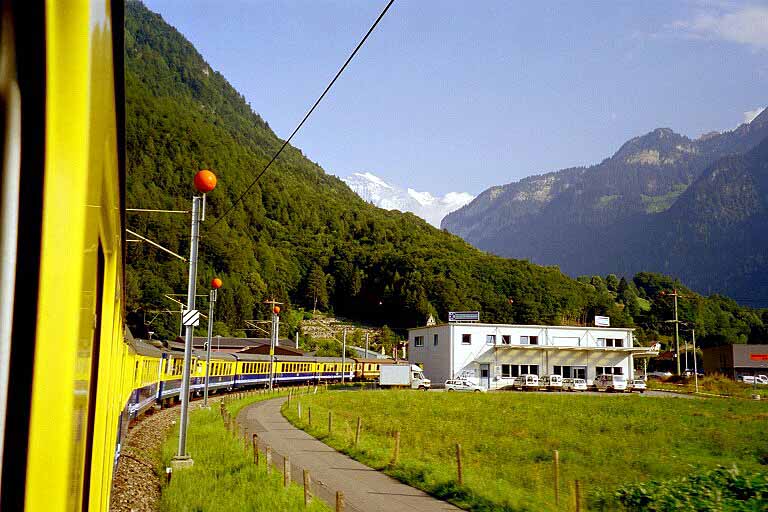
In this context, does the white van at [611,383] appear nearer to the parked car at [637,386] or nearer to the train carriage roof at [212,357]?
the parked car at [637,386]

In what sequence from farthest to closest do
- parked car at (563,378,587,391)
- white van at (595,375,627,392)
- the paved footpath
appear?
1. white van at (595,375,627,392)
2. parked car at (563,378,587,391)
3. the paved footpath

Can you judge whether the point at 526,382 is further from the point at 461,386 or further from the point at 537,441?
the point at 537,441

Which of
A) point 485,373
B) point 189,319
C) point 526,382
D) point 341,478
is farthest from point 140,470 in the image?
point 485,373

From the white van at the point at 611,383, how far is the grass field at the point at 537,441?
18385 mm

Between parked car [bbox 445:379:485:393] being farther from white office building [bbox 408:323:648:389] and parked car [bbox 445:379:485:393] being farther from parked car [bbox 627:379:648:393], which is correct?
parked car [bbox 627:379:648:393]

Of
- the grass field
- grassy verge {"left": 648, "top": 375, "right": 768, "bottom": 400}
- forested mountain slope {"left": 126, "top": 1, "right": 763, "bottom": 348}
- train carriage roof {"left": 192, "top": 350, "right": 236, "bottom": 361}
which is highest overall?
forested mountain slope {"left": 126, "top": 1, "right": 763, "bottom": 348}

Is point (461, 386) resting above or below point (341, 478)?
below

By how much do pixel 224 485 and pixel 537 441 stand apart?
13160 millimetres

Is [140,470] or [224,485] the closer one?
[224,485]

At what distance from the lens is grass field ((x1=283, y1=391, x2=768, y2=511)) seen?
47.5 ft

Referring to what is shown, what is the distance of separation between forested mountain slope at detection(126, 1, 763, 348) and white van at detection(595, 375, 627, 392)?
56.3 m

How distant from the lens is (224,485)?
12547 mm

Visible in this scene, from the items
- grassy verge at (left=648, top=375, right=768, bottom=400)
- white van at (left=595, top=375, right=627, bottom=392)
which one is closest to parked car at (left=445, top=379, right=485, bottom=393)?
white van at (left=595, top=375, right=627, bottom=392)

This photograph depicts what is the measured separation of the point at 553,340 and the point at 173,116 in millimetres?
128424
